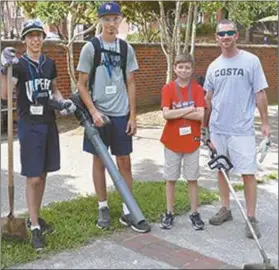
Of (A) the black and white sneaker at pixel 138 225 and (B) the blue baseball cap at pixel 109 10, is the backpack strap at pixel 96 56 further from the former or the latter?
(A) the black and white sneaker at pixel 138 225

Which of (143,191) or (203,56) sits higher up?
(203,56)

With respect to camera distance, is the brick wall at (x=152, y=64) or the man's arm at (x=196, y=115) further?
the brick wall at (x=152, y=64)

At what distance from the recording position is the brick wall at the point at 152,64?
8797 millimetres

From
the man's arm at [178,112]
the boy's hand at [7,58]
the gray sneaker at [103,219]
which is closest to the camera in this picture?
the boy's hand at [7,58]

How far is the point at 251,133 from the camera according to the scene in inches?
150

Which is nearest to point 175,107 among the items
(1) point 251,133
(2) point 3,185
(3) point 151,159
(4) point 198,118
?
(4) point 198,118

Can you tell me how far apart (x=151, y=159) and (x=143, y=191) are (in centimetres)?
182

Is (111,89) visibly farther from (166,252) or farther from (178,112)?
(166,252)

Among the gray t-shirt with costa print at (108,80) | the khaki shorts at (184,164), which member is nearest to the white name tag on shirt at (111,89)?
the gray t-shirt with costa print at (108,80)

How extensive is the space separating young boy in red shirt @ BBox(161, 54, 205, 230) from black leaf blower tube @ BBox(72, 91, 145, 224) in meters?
0.39

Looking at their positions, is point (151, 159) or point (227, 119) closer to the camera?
point (227, 119)

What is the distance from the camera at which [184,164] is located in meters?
3.93

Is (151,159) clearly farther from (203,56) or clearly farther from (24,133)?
(203,56)

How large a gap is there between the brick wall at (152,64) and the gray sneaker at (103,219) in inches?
174
